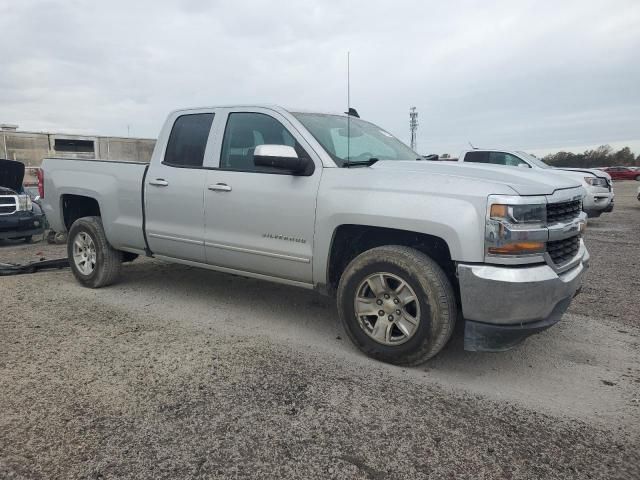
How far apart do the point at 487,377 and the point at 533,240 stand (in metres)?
1.03

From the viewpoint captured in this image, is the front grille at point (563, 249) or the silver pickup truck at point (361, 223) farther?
the front grille at point (563, 249)

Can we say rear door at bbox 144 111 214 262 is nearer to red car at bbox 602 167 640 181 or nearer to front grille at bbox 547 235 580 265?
front grille at bbox 547 235 580 265

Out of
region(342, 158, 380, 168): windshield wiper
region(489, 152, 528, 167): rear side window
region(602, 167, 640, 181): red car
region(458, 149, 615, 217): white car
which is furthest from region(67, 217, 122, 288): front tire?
region(602, 167, 640, 181): red car

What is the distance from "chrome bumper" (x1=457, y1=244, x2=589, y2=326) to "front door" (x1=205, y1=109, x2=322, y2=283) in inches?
50.4

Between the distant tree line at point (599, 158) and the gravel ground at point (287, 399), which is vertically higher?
the distant tree line at point (599, 158)

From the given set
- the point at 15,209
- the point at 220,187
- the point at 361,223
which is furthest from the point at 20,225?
the point at 361,223

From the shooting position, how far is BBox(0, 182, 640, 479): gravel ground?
2418 millimetres

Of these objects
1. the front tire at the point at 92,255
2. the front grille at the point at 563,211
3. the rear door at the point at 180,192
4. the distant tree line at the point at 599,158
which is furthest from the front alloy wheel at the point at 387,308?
the distant tree line at the point at 599,158

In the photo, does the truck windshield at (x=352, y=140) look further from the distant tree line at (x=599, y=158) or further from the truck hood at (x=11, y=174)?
the distant tree line at (x=599, y=158)

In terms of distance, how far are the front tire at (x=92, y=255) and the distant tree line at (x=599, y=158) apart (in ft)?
200

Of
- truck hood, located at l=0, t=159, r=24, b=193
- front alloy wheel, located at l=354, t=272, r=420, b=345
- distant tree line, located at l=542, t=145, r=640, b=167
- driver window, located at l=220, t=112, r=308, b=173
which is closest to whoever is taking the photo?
front alloy wheel, located at l=354, t=272, r=420, b=345

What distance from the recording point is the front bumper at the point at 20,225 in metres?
A: 8.31

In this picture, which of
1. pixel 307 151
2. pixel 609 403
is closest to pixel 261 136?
pixel 307 151

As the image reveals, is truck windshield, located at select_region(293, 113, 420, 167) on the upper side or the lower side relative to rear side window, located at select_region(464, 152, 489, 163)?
lower
